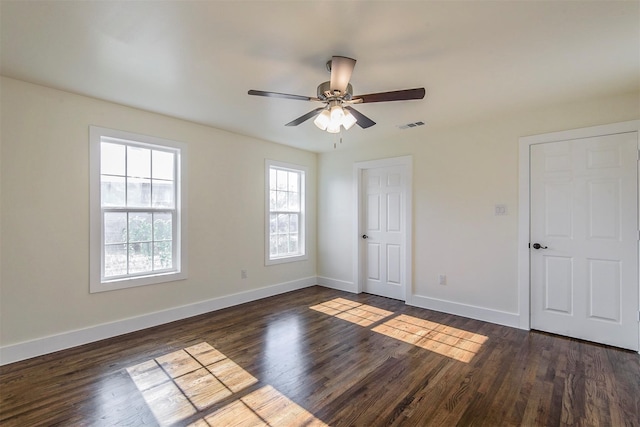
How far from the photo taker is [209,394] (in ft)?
7.24

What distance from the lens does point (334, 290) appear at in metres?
5.23

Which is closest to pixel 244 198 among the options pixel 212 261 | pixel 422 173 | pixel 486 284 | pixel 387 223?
pixel 212 261

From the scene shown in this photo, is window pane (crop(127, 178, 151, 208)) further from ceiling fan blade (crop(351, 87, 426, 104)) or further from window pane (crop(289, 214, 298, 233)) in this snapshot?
ceiling fan blade (crop(351, 87, 426, 104))

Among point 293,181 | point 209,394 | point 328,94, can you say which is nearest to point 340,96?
point 328,94

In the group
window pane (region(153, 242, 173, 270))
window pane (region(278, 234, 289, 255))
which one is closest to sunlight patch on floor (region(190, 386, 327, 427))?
window pane (region(153, 242, 173, 270))

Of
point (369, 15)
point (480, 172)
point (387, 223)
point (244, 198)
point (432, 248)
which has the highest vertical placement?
point (369, 15)

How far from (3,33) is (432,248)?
458 centimetres

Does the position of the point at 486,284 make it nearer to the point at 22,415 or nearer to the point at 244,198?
the point at 244,198

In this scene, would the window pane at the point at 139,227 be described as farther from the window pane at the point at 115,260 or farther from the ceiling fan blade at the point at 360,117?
the ceiling fan blade at the point at 360,117

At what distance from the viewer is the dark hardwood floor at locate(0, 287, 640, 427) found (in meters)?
1.98

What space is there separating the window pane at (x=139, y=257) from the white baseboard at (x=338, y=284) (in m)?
2.93

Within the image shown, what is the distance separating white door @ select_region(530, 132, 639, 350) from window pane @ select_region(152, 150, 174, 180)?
4.30 meters

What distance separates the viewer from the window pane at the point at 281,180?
5.12m

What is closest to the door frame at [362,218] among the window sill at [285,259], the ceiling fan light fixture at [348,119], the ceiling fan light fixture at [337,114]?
the window sill at [285,259]
